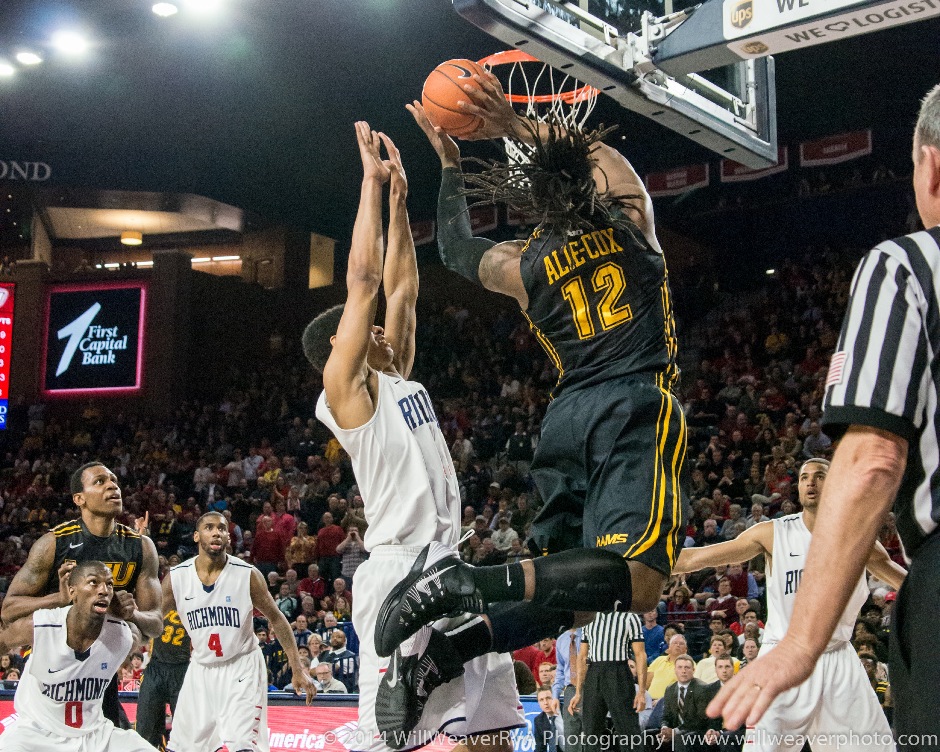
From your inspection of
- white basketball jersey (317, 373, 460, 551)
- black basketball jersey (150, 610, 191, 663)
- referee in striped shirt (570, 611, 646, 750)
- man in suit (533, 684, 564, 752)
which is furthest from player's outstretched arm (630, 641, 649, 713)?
white basketball jersey (317, 373, 460, 551)

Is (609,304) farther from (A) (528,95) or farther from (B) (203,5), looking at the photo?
(B) (203,5)

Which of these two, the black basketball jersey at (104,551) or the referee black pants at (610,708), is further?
the referee black pants at (610,708)

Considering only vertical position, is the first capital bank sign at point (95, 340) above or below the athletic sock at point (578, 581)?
above

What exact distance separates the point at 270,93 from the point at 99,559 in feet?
37.7

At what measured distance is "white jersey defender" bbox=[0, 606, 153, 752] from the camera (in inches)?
223

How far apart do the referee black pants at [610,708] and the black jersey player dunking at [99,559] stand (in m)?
3.00

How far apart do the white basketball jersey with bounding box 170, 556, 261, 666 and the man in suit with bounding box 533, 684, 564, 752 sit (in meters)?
2.39

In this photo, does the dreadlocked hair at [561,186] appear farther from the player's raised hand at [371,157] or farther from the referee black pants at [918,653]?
the referee black pants at [918,653]

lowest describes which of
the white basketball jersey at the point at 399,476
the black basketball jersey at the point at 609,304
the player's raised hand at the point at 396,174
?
the white basketball jersey at the point at 399,476

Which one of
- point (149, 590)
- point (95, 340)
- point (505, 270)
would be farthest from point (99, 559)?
point (95, 340)

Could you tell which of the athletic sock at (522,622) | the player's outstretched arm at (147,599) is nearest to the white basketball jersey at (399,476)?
the athletic sock at (522,622)

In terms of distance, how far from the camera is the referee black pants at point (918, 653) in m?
1.81

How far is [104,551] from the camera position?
21.1ft

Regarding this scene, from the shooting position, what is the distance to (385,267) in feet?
17.0
